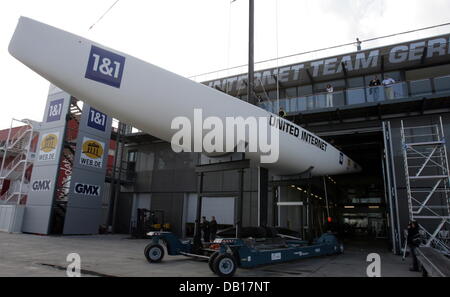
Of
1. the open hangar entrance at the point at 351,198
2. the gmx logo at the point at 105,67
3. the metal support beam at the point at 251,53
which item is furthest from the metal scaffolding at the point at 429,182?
the gmx logo at the point at 105,67

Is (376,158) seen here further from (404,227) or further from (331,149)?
(331,149)

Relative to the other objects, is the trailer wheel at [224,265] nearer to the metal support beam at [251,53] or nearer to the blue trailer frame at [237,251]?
the blue trailer frame at [237,251]

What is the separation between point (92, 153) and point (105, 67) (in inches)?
479

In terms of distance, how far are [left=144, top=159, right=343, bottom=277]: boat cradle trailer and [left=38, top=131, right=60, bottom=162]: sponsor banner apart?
10469 millimetres

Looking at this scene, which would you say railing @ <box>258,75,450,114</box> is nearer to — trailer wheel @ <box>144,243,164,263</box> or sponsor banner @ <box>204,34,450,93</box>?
sponsor banner @ <box>204,34,450,93</box>

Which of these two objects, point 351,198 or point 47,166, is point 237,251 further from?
point 351,198

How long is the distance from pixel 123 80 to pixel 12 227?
1410 centimetres

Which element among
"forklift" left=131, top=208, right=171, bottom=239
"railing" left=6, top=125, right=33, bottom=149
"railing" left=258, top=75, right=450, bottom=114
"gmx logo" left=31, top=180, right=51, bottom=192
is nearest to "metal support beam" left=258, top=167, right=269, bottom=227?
"railing" left=258, top=75, right=450, bottom=114

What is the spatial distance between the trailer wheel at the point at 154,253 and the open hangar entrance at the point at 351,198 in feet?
13.8

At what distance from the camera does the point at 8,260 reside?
23.9ft

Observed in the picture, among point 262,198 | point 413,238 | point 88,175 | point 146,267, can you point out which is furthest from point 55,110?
point 413,238

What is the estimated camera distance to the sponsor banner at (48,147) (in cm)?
1564

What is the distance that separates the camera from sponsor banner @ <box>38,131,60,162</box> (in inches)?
616

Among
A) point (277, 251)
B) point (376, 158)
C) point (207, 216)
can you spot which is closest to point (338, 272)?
point (277, 251)
